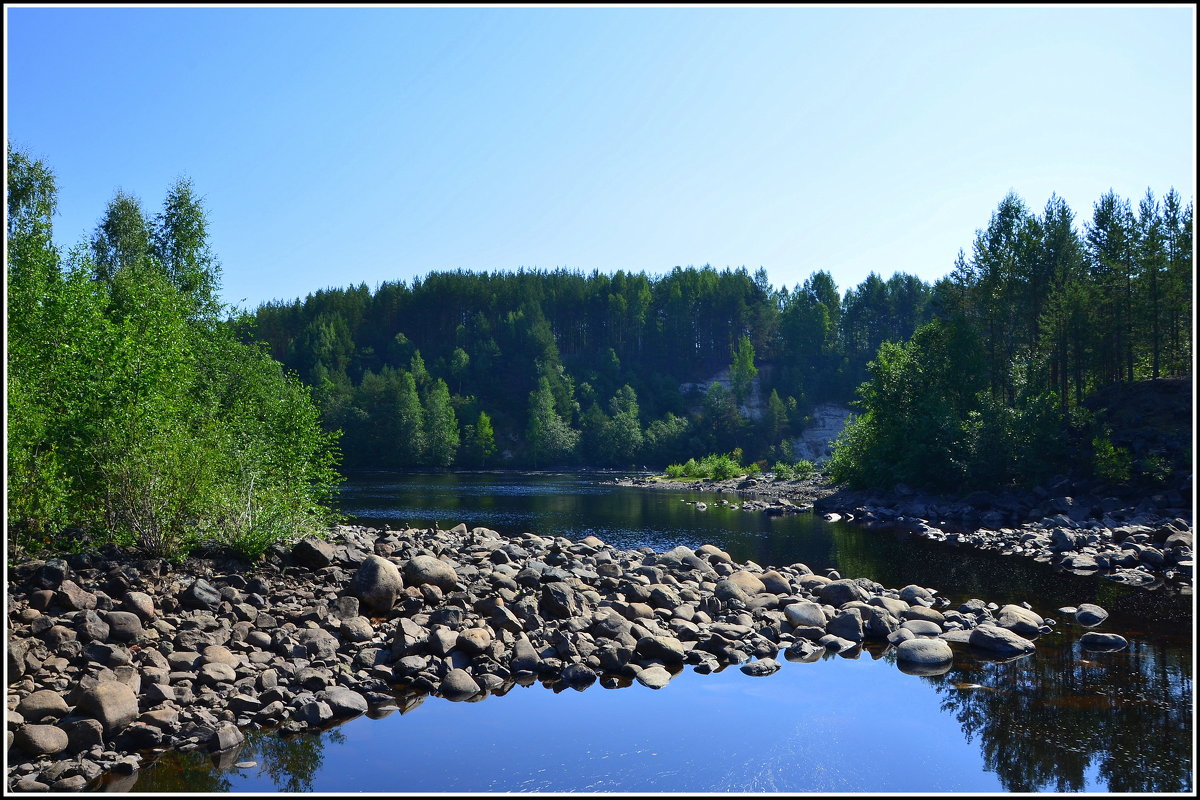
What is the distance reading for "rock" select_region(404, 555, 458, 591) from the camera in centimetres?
1894

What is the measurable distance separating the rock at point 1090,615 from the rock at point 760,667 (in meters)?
8.60

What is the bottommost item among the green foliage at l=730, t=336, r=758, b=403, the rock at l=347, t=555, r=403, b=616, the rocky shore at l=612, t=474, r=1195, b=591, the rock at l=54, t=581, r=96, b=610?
the rocky shore at l=612, t=474, r=1195, b=591

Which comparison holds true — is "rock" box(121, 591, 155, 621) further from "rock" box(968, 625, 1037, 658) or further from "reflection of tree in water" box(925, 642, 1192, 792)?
"rock" box(968, 625, 1037, 658)

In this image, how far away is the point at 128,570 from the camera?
676 inches

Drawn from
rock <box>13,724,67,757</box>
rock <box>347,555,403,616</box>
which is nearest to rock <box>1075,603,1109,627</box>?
rock <box>347,555,403,616</box>

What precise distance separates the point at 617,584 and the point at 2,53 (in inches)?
655

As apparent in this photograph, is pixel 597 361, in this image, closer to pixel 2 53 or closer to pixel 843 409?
pixel 843 409

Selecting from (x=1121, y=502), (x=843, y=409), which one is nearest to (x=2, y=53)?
(x=1121, y=502)

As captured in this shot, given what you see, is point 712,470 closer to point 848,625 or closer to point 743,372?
point 743,372

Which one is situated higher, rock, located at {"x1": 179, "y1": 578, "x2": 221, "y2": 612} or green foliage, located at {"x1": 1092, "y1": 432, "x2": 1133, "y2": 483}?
green foliage, located at {"x1": 1092, "y1": 432, "x2": 1133, "y2": 483}

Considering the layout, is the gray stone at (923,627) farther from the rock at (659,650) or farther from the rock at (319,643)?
the rock at (319,643)

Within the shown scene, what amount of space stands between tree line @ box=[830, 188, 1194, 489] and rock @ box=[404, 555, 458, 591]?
3614 centimetres

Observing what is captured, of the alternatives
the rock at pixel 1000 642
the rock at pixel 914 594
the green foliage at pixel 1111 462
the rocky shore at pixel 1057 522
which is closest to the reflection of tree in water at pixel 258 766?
the rock at pixel 1000 642

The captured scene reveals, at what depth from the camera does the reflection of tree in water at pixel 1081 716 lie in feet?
38.4
